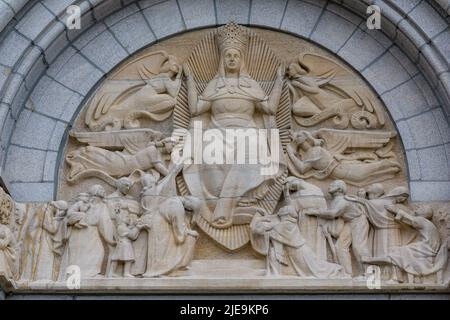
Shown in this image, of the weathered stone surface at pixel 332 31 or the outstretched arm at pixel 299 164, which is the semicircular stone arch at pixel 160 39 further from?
the outstretched arm at pixel 299 164

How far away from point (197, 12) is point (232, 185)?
2.51m

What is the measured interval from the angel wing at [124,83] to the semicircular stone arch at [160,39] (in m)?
0.14

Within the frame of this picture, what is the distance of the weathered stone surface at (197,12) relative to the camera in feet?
48.2

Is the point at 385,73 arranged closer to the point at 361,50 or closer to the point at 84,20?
the point at 361,50

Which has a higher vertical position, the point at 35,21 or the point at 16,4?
the point at 16,4

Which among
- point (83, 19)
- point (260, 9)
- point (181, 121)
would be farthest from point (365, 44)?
point (83, 19)

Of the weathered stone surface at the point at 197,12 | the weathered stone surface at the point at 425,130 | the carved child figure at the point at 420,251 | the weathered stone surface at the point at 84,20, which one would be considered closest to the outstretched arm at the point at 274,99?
the weathered stone surface at the point at 197,12

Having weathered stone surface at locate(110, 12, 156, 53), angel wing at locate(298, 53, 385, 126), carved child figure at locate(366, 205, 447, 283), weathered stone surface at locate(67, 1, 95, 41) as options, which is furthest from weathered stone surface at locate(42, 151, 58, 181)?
carved child figure at locate(366, 205, 447, 283)

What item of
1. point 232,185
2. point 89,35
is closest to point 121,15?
point 89,35

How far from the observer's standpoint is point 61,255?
13383 mm

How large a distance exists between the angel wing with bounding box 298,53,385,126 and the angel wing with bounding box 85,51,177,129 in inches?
70.5

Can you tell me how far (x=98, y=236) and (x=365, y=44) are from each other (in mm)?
4185

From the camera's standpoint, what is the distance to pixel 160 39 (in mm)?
14641
